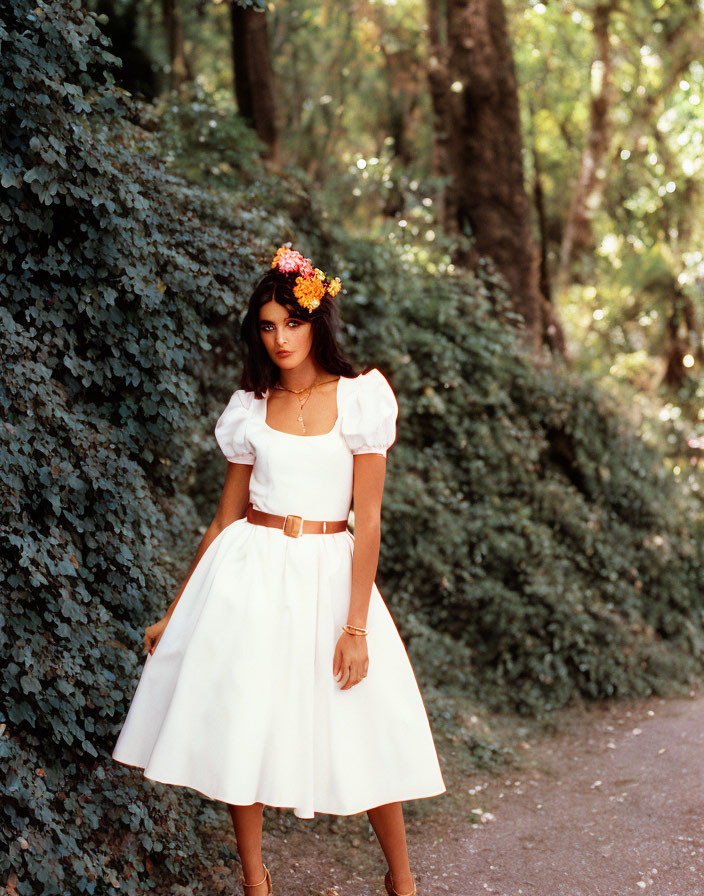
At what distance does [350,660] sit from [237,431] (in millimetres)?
871

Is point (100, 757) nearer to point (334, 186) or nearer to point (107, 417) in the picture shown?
point (107, 417)

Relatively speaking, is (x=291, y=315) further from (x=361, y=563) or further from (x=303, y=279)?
(x=361, y=563)

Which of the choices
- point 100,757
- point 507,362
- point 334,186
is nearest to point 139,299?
point 100,757

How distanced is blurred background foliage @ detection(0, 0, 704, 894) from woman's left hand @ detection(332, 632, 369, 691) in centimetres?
93

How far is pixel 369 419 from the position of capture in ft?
10.2

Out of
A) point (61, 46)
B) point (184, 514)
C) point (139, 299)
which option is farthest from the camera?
point (184, 514)

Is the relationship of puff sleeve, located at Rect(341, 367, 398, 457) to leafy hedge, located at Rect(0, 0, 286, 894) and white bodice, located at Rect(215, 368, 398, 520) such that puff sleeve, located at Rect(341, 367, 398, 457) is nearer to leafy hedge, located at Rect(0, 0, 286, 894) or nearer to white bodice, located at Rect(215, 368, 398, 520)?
white bodice, located at Rect(215, 368, 398, 520)

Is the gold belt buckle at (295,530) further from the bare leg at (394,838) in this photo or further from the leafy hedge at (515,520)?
the leafy hedge at (515,520)

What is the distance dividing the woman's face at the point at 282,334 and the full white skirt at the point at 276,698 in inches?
22.7

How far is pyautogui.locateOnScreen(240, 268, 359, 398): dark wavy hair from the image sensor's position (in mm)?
3172

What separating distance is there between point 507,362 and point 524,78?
23.1ft

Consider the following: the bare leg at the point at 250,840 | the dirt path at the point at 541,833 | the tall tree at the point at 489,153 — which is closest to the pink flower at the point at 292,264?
the bare leg at the point at 250,840

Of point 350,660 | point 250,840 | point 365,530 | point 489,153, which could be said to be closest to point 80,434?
point 365,530

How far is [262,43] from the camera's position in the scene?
9.35 m
